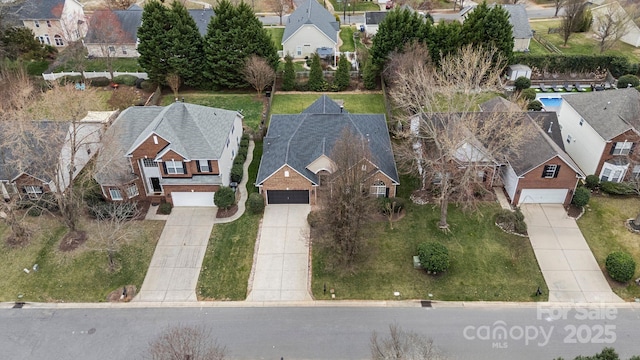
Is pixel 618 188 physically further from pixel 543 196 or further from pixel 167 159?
pixel 167 159

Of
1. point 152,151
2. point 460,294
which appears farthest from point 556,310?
point 152,151

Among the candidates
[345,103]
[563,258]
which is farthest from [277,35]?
[563,258]

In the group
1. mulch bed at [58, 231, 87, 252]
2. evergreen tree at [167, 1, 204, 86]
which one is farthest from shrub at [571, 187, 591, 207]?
evergreen tree at [167, 1, 204, 86]

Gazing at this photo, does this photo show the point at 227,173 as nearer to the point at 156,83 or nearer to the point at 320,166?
the point at 320,166

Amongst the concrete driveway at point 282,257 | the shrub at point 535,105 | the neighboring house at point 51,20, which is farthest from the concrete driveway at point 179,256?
the neighboring house at point 51,20

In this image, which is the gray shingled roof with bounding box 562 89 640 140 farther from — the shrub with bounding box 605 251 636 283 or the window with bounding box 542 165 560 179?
the shrub with bounding box 605 251 636 283
